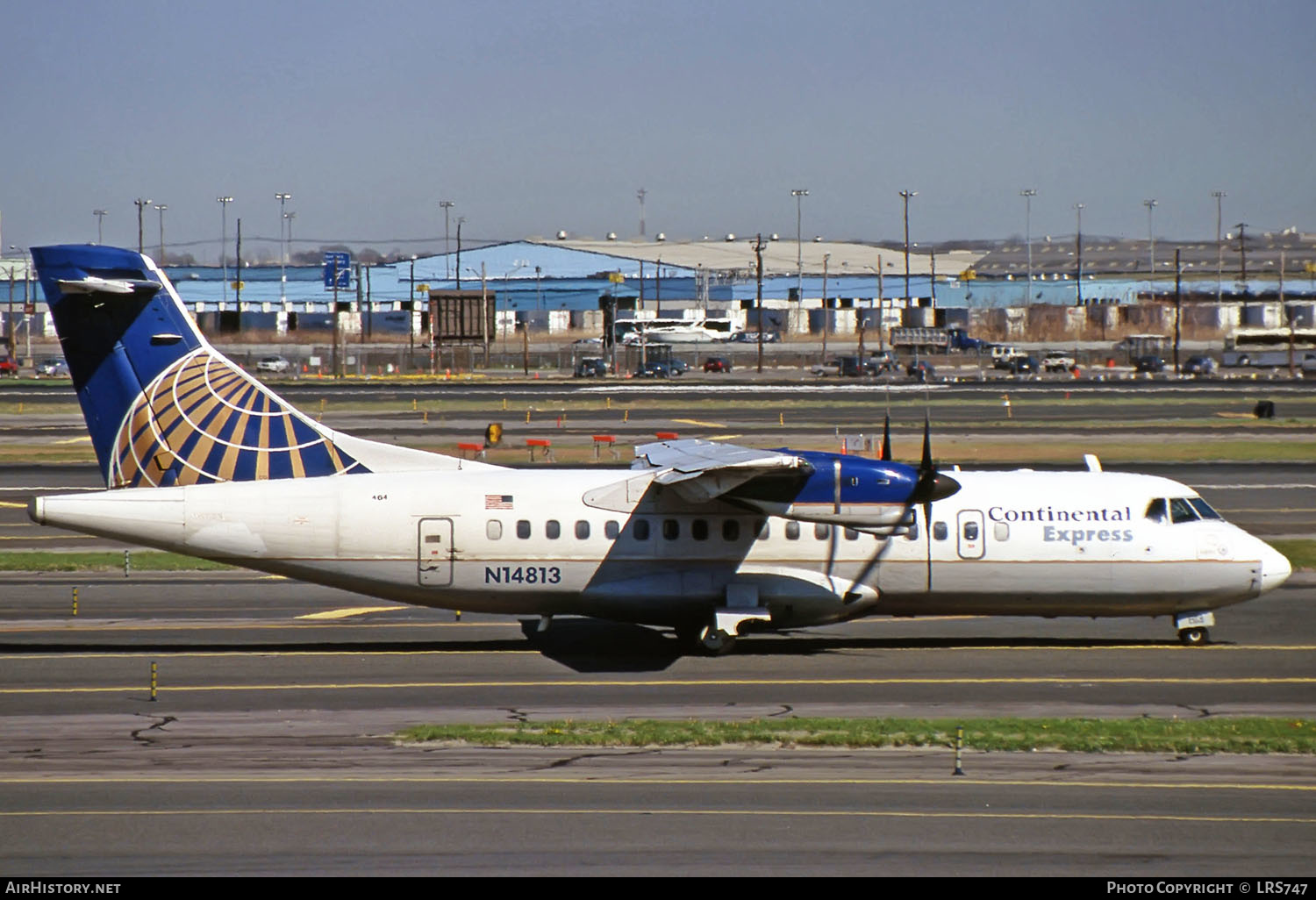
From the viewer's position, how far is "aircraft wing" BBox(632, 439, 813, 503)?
22938 millimetres

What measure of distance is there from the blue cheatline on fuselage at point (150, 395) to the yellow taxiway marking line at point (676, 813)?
10.2 metres

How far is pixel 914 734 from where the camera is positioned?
19234 millimetres

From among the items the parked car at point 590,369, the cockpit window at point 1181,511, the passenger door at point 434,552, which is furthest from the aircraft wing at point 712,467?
the parked car at point 590,369

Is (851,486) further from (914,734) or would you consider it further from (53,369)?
(53,369)

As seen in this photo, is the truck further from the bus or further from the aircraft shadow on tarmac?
the aircraft shadow on tarmac

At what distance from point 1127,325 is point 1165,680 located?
463 feet

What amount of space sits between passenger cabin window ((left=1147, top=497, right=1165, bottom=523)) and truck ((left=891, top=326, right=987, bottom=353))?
9775cm

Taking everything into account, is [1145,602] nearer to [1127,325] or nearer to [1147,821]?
[1147,821]

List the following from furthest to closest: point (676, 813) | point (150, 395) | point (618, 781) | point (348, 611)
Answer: point (348, 611), point (150, 395), point (618, 781), point (676, 813)

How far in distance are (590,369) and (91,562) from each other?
252 ft

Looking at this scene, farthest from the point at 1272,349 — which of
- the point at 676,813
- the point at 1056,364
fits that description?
the point at 676,813

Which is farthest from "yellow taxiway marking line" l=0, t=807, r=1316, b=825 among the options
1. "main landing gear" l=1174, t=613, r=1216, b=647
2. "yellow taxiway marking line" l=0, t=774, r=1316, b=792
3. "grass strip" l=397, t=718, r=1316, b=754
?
"main landing gear" l=1174, t=613, r=1216, b=647
